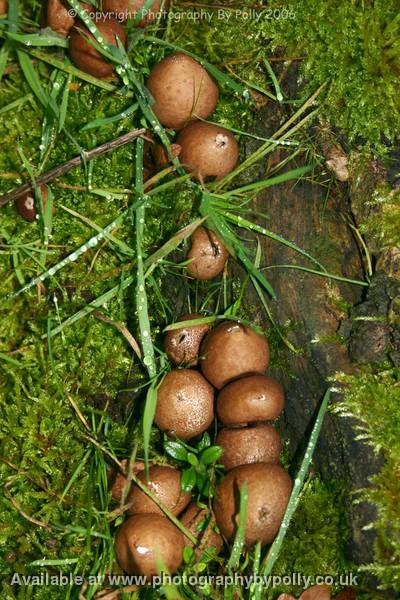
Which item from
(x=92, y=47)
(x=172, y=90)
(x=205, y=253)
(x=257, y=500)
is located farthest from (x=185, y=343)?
(x=92, y=47)

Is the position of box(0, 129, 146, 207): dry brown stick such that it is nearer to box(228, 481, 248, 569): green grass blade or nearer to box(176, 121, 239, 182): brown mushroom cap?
box(176, 121, 239, 182): brown mushroom cap

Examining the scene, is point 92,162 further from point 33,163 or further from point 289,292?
point 289,292

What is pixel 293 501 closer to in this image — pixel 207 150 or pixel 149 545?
pixel 149 545

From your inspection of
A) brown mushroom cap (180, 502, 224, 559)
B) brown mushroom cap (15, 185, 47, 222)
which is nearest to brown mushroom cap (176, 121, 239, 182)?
brown mushroom cap (15, 185, 47, 222)

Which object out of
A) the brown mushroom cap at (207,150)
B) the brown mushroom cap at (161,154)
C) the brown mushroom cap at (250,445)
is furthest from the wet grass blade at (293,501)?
the brown mushroom cap at (161,154)

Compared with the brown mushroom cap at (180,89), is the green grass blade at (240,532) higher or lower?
lower

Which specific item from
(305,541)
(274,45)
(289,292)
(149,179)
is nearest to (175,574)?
(305,541)

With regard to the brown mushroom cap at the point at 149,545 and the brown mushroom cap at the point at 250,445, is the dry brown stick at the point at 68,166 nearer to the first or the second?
the brown mushroom cap at the point at 250,445
